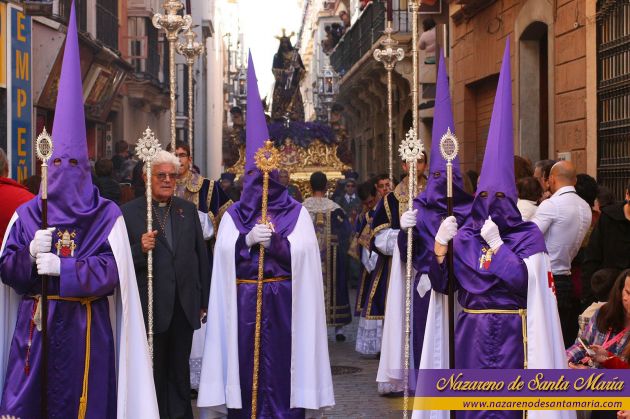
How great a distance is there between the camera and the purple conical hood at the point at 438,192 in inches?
293

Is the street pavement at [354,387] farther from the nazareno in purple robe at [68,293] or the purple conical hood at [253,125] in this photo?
the nazareno in purple robe at [68,293]

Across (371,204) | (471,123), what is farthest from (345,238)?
(471,123)

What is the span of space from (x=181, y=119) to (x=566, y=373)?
1175 inches

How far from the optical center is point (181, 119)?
34.7 meters

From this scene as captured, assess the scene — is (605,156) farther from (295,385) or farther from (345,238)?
(295,385)

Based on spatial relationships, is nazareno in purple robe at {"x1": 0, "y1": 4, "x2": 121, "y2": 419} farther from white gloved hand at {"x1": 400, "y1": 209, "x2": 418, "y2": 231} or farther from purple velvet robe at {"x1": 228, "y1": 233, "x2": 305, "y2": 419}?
white gloved hand at {"x1": 400, "y1": 209, "x2": 418, "y2": 231}

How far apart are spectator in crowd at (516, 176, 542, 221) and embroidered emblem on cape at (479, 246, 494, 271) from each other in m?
2.19

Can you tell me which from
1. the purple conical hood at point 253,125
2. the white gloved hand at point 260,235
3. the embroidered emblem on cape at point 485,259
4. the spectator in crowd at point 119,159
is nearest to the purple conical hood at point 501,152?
the embroidered emblem on cape at point 485,259

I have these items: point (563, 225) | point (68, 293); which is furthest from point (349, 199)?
point (68, 293)

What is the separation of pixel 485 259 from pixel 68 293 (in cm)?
213

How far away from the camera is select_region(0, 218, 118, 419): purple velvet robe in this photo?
5875mm

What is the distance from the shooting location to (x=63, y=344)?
19.7 feet

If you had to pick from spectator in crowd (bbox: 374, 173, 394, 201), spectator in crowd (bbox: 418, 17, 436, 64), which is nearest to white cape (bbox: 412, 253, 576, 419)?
spectator in crowd (bbox: 374, 173, 394, 201)

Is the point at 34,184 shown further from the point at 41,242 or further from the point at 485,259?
the point at 485,259
